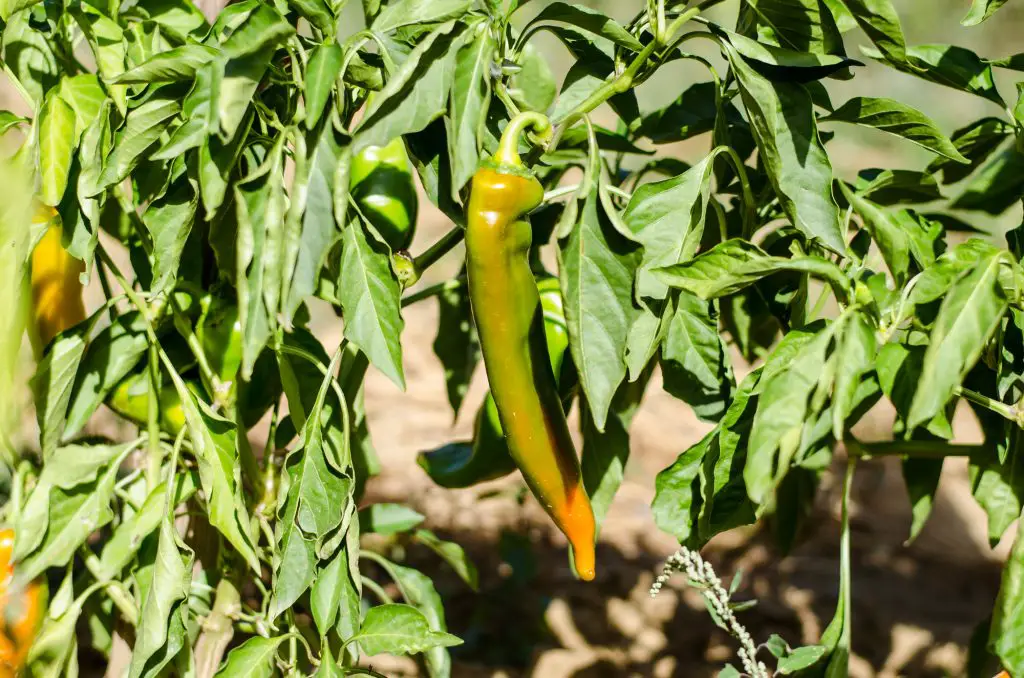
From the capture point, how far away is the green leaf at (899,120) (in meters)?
0.87

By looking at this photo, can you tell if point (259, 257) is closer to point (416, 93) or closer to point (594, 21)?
point (416, 93)

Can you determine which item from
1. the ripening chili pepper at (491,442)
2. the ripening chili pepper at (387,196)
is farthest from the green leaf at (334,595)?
the ripening chili pepper at (387,196)

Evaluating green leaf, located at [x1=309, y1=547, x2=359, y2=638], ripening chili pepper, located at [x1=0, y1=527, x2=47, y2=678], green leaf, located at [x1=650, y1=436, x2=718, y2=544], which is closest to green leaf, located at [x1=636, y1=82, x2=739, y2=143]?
green leaf, located at [x1=650, y1=436, x2=718, y2=544]

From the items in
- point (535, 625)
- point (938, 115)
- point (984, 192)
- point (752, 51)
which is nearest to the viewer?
point (752, 51)

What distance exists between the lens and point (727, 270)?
0.80 metres

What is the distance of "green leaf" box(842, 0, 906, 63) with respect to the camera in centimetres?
79

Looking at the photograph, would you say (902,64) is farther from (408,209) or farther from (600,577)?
(600,577)

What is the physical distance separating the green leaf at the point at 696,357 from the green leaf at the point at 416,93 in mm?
325

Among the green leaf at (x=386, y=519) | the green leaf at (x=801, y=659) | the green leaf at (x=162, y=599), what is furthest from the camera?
the green leaf at (x=386, y=519)

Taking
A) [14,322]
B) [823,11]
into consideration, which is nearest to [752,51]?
[823,11]

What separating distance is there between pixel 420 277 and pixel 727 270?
308mm

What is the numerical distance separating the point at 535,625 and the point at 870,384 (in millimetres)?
996

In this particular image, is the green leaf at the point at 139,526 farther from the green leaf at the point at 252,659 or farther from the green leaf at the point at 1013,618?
the green leaf at the point at 1013,618

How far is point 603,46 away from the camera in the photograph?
971 mm
